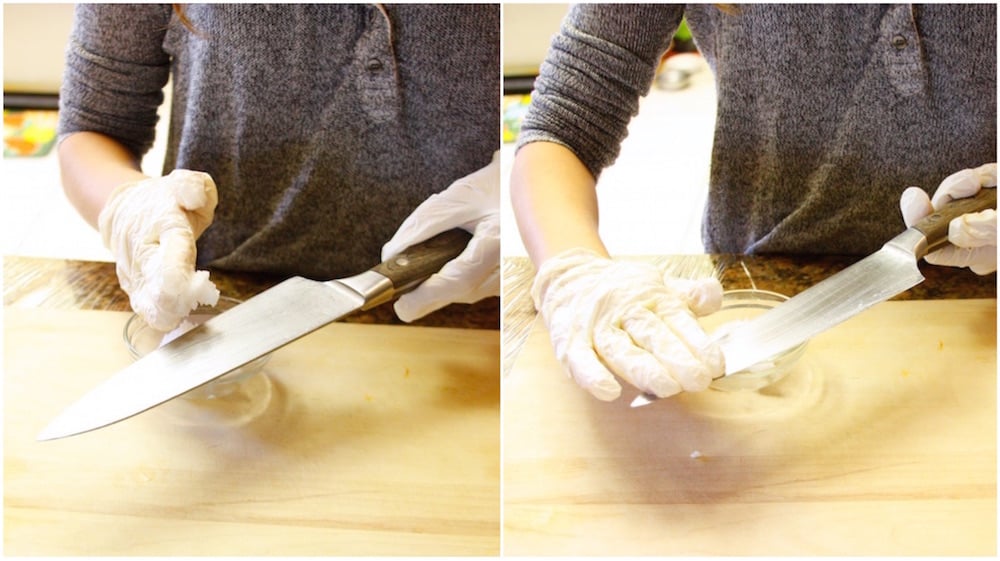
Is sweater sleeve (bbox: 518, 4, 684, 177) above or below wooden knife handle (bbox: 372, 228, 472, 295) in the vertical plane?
above

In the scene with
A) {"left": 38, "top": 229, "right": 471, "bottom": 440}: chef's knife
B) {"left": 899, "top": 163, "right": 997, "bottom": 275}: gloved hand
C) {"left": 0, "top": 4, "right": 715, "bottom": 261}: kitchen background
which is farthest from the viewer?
{"left": 0, "top": 4, "right": 715, "bottom": 261}: kitchen background

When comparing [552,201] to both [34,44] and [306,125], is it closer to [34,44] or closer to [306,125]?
[306,125]

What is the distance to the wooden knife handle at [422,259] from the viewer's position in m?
0.52

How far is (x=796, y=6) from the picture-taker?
0.59m

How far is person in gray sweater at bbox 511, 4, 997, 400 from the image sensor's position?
0.56 metres

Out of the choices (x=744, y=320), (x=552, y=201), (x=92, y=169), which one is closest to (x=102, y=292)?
(x=92, y=169)

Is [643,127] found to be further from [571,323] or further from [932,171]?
[571,323]

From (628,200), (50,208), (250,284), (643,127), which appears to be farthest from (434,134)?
(643,127)

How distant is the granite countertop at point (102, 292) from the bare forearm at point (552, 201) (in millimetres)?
65

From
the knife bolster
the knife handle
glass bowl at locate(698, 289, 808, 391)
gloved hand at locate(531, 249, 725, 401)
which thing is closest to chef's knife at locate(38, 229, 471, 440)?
the knife bolster

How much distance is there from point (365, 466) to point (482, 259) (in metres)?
0.16

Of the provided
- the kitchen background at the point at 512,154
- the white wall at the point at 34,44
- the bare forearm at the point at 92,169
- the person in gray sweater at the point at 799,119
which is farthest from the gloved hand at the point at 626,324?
the white wall at the point at 34,44

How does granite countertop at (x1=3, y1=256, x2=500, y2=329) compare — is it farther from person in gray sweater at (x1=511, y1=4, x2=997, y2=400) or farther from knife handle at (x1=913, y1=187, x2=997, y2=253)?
knife handle at (x1=913, y1=187, x2=997, y2=253)

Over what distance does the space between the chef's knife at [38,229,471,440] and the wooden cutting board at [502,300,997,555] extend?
14cm
